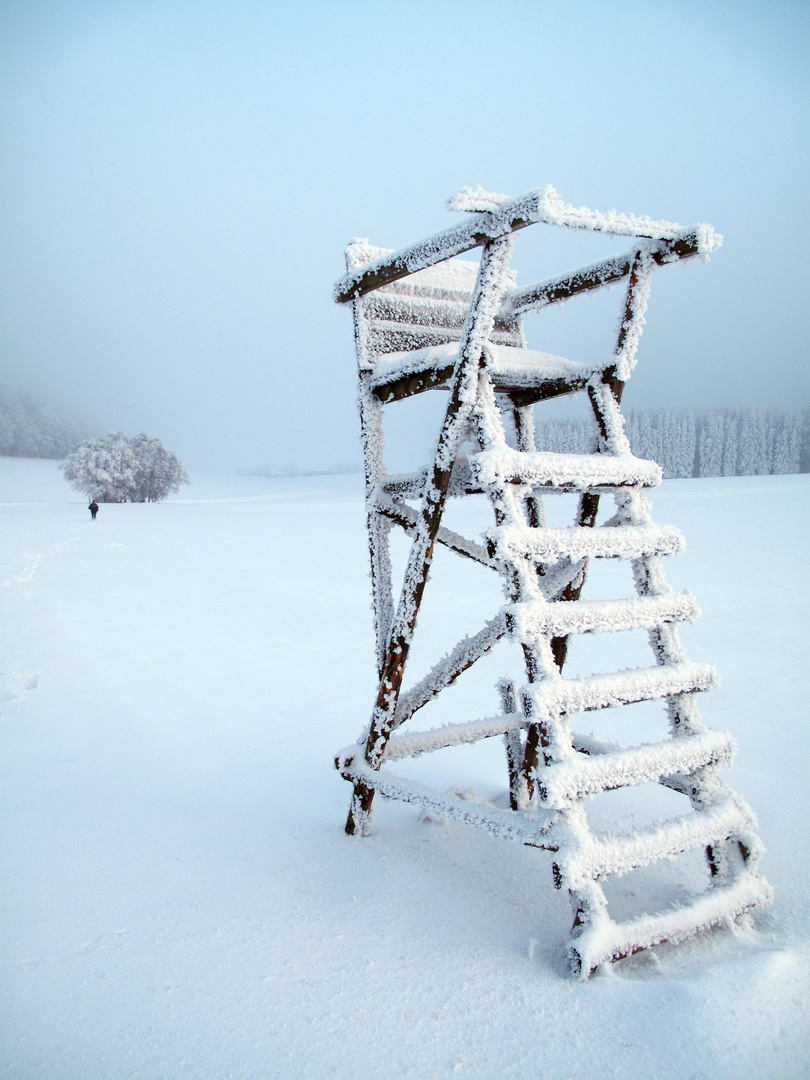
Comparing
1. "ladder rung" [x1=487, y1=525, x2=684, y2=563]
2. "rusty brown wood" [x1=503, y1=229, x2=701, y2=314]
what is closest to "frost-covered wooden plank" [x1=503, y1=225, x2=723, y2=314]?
"rusty brown wood" [x1=503, y1=229, x2=701, y2=314]

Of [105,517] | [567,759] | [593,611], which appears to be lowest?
[105,517]

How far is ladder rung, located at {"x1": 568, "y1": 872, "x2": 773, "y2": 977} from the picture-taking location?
65.4 inches

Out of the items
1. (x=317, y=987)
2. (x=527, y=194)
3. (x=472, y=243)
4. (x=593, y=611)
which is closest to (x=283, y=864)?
(x=317, y=987)

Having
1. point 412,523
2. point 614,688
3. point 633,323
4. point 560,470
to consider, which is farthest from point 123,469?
point 614,688

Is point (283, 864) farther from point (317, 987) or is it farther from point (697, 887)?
point (697, 887)

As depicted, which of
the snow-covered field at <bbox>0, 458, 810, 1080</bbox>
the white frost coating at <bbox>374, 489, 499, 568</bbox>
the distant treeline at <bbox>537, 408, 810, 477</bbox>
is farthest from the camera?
the distant treeline at <bbox>537, 408, 810, 477</bbox>

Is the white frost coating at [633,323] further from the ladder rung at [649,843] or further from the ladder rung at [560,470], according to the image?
the ladder rung at [649,843]

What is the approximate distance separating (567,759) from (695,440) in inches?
2639

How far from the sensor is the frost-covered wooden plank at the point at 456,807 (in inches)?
70.4

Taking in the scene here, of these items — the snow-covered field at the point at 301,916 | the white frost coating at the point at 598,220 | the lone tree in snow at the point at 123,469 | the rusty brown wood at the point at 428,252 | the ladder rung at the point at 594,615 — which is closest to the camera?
the snow-covered field at the point at 301,916

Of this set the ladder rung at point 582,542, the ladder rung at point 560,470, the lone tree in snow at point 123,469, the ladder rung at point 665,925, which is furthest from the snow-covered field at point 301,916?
the lone tree in snow at point 123,469

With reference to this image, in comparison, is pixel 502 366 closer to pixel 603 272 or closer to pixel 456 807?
pixel 603 272

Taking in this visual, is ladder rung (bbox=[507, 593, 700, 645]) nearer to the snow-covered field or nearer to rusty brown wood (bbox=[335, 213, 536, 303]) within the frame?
the snow-covered field

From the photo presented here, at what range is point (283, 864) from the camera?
235cm
